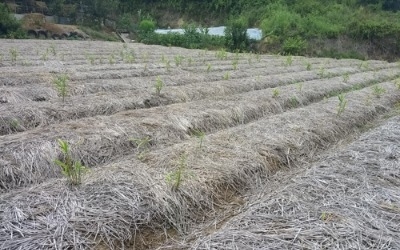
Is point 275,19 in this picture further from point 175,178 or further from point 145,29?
point 175,178

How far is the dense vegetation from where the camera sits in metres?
19.5

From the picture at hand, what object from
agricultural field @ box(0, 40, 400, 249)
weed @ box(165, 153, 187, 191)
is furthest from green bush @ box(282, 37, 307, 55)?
weed @ box(165, 153, 187, 191)

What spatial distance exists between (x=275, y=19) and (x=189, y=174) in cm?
2050

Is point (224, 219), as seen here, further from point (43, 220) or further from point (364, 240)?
point (43, 220)

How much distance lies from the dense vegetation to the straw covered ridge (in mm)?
16623

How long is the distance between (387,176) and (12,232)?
116 inches

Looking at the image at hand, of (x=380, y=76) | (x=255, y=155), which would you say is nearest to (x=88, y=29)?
(x=380, y=76)

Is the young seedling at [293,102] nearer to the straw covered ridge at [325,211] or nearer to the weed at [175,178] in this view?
the straw covered ridge at [325,211]

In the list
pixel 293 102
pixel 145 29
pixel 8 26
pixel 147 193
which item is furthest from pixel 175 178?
pixel 145 29

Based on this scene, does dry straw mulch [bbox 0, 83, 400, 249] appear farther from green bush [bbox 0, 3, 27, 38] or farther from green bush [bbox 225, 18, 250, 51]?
green bush [bbox 0, 3, 27, 38]

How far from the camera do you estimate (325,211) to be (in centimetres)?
273

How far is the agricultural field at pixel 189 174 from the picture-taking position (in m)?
2.52

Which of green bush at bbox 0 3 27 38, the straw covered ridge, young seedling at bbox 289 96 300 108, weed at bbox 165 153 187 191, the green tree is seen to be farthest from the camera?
the green tree

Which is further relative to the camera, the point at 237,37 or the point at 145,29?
the point at 145,29
